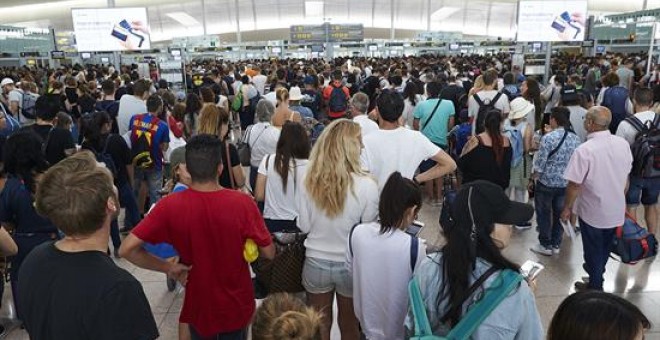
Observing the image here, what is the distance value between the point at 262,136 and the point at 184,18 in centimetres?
3897

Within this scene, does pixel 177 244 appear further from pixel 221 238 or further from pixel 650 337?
pixel 650 337

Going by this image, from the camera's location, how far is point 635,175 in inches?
182

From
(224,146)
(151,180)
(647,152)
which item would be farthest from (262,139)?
(647,152)

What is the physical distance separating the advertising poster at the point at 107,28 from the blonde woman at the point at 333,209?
461 inches

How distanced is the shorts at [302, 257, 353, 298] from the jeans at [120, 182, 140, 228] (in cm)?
328

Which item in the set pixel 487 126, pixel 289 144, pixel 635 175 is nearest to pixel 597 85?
pixel 635 175

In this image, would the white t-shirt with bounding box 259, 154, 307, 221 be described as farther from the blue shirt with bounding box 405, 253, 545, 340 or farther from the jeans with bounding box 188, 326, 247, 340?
the blue shirt with bounding box 405, 253, 545, 340

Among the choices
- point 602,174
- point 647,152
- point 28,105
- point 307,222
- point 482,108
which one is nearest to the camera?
point 307,222

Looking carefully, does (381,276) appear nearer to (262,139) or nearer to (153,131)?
(262,139)

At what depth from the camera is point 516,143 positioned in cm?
516

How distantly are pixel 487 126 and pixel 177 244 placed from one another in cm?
299

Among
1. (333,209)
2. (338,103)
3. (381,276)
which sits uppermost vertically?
(338,103)

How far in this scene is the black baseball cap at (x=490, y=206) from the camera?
68.8 inches

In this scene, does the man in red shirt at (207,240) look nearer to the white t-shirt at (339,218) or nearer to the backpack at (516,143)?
the white t-shirt at (339,218)
